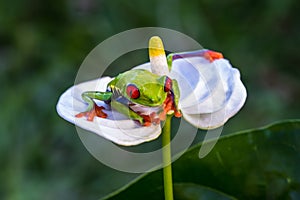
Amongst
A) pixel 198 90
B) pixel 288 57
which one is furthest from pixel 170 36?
pixel 198 90

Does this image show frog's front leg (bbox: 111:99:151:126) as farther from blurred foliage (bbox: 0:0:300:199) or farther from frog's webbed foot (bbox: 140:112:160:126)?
blurred foliage (bbox: 0:0:300:199)

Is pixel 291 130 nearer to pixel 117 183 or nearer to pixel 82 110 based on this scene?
pixel 82 110

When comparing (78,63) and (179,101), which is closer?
(179,101)

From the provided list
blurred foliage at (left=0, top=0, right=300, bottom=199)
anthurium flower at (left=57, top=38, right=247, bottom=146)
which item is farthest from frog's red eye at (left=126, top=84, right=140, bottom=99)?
blurred foliage at (left=0, top=0, right=300, bottom=199)

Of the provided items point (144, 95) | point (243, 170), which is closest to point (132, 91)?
point (144, 95)

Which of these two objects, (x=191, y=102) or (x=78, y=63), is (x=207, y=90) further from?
(x=78, y=63)

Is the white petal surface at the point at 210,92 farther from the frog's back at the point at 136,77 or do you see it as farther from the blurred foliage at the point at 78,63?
the blurred foliage at the point at 78,63
